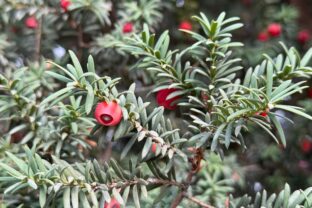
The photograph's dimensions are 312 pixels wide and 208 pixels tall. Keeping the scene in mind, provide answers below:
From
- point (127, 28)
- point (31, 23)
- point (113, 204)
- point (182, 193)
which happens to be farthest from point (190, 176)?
point (31, 23)

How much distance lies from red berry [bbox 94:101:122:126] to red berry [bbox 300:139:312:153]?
1038 millimetres

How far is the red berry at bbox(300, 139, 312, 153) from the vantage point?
5.61 feet

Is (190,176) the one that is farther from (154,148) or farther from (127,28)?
(127,28)

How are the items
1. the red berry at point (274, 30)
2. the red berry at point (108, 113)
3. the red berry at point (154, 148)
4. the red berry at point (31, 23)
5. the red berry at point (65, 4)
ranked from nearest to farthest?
the red berry at point (108, 113), the red berry at point (154, 148), the red berry at point (65, 4), the red berry at point (31, 23), the red berry at point (274, 30)

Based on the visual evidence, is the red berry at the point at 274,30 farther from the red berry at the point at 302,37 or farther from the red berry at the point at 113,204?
the red berry at the point at 113,204

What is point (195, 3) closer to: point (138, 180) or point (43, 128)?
point (43, 128)

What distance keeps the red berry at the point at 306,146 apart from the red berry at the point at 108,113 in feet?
3.40

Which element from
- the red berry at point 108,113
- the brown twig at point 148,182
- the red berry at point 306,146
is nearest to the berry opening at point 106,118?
the red berry at point 108,113

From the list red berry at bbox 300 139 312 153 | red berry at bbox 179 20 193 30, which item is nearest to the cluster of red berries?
red berry at bbox 179 20 193 30

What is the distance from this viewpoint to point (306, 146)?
1.74 m

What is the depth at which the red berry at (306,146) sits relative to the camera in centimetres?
171

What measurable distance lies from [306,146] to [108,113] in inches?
43.7

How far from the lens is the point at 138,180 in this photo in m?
0.89

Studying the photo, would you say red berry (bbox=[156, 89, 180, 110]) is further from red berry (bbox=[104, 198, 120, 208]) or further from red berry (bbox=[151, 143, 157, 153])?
red berry (bbox=[104, 198, 120, 208])
